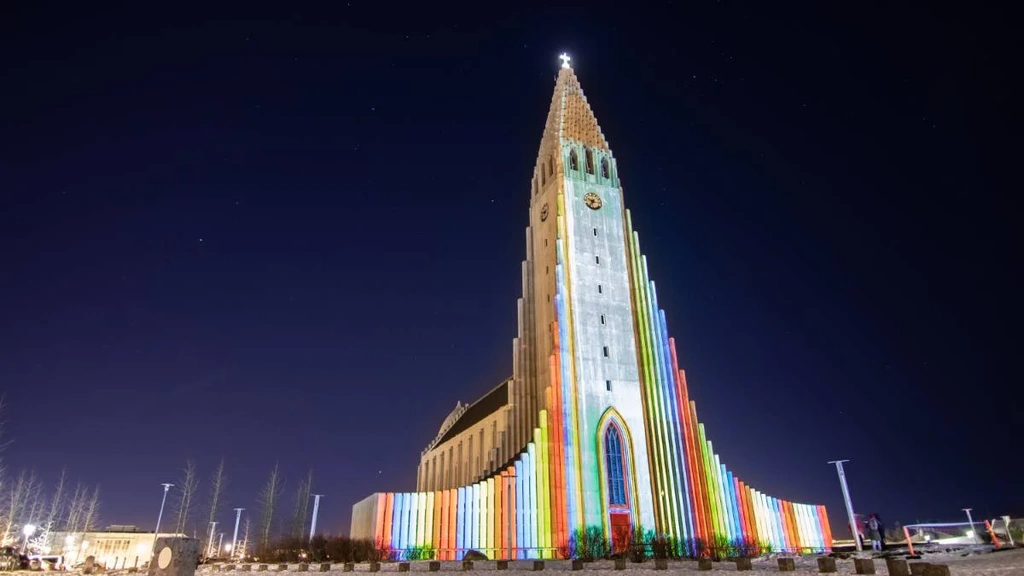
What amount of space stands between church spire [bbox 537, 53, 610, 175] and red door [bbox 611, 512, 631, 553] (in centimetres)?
2856

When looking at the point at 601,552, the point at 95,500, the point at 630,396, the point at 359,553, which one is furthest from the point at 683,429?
the point at 95,500

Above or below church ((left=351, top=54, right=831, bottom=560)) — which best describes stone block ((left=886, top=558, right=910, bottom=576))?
below

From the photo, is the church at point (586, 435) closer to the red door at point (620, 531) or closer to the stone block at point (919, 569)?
the red door at point (620, 531)

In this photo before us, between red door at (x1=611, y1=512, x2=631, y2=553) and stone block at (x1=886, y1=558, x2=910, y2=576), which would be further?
red door at (x1=611, y1=512, x2=631, y2=553)

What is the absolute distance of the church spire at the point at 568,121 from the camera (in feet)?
176

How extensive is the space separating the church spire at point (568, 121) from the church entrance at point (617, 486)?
77.8 ft

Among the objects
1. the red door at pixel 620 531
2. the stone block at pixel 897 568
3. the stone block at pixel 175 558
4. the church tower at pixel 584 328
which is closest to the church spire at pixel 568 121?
the church tower at pixel 584 328

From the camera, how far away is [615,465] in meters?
40.8

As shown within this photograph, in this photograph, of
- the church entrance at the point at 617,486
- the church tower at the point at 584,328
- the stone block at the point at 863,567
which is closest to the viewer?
the stone block at the point at 863,567

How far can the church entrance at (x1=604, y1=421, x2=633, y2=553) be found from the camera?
1501 inches

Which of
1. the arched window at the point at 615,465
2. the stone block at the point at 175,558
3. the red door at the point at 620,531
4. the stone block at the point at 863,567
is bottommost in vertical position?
the stone block at the point at 863,567

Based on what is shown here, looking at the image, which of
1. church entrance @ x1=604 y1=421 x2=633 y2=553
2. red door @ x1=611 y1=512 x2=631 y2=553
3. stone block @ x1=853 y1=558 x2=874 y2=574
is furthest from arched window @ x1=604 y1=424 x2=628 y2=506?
stone block @ x1=853 y1=558 x2=874 y2=574

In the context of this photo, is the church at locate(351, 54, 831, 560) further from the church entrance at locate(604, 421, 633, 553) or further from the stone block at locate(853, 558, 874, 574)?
the stone block at locate(853, 558, 874, 574)

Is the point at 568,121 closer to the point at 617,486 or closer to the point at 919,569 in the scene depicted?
the point at 617,486
